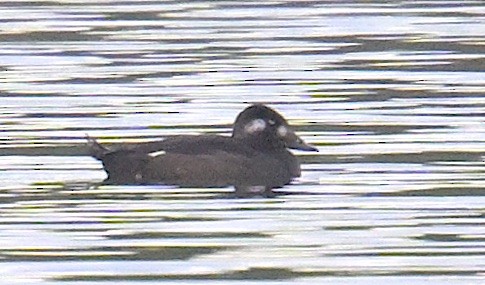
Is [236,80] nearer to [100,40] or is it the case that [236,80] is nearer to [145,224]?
[100,40]

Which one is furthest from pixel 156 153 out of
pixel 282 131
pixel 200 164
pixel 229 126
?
pixel 229 126

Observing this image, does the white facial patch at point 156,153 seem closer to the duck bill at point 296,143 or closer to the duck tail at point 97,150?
the duck tail at point 97,150

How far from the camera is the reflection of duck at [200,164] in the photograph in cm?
1561

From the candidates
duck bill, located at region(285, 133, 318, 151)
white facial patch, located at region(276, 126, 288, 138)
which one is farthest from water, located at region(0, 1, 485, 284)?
white facial patch, located at region(276, 126, 288, 138)

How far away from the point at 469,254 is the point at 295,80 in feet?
28.3

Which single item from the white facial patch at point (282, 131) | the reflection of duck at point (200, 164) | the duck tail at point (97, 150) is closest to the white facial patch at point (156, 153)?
the reflection of duck at point (200, 164)

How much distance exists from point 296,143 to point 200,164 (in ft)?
2.96

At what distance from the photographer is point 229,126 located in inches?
711

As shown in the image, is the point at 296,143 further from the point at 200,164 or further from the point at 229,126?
the point at 229,126

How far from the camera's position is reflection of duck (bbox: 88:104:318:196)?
1561 centimetres

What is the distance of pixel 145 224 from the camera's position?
13.5m

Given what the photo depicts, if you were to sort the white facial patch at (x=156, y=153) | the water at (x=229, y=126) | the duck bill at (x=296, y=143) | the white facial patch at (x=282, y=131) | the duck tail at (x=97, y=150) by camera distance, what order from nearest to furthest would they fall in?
the water at (x=229, y=126), the duck tail at (x=97, y=150), the white facial patch at (x=156, y=153), the duck bill at (x=296, y=143), the white facial patch at (x=282, y=131)

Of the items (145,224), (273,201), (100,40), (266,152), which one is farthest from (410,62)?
(145,224)

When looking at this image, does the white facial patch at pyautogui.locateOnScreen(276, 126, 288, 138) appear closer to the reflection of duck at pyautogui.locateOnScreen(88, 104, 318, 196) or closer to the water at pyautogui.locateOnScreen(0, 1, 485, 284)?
the reflection of duck at pyautogui.locateOnScreen(88, 104, 318, 196)
